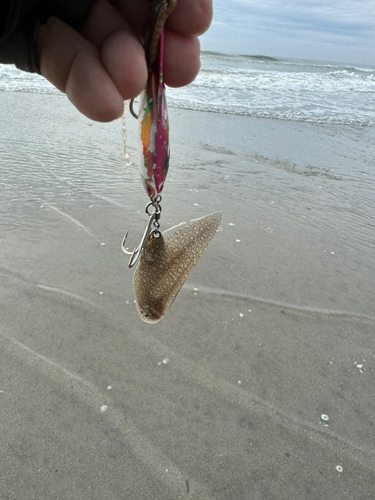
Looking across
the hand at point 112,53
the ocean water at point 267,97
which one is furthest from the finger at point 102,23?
the ocean water at point 267,97

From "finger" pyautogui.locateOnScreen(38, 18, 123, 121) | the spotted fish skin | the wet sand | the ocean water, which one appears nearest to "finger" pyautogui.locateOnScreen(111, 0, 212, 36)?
"finger" pyautogui.locateOnScreen(38, 18, 123, 121)

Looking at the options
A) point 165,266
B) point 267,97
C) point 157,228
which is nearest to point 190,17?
point 157,228

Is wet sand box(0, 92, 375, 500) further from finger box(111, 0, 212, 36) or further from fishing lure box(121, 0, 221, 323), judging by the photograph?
finger box(111, 0, 212, 36)

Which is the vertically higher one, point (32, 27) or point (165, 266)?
point (32, 27)

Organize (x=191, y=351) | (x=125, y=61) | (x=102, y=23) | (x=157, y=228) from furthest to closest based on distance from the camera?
(x=191, y=351) → (x=157, y=228) → (x=102, y=23) → (x=125, y=61)

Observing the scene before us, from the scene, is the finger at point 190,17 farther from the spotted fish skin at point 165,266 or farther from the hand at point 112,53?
the spotted fish skin at point 165,266

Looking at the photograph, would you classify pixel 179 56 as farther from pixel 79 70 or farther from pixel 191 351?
pixel 191 351

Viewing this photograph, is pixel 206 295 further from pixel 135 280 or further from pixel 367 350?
pixel 135 280

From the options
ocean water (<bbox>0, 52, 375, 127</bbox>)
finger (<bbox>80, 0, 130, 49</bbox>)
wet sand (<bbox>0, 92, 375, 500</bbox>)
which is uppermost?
finger (<bbox>80, 0, 130, 49</bbox>)
